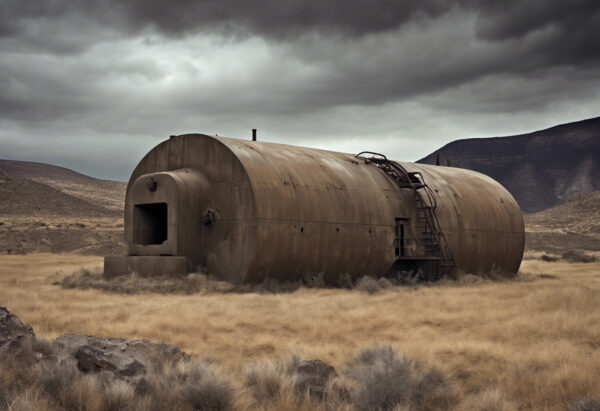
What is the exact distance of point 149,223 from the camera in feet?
69.5

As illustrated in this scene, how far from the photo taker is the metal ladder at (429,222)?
2261 cm

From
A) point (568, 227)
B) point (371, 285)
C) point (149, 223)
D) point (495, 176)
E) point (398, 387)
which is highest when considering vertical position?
point (495, 176)

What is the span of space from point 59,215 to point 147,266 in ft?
178

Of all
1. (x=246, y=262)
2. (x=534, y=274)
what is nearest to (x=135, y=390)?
(x=246, y=262)

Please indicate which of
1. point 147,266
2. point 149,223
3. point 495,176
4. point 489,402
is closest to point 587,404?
point 489,402

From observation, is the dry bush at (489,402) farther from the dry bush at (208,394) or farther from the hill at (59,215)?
the hill at (59,215)

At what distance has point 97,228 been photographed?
54.7 meters

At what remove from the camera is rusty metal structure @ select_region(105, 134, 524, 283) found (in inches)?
726

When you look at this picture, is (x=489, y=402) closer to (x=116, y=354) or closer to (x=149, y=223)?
(x=116, y=354)

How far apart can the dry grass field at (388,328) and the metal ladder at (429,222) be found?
4148mm

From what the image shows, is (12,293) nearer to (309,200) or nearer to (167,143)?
(167,143)

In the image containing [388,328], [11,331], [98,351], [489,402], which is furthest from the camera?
[388,328]

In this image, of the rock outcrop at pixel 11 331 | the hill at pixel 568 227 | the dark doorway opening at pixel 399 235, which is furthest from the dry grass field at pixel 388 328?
the hill at pixel 568 227

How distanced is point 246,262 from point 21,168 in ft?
418
